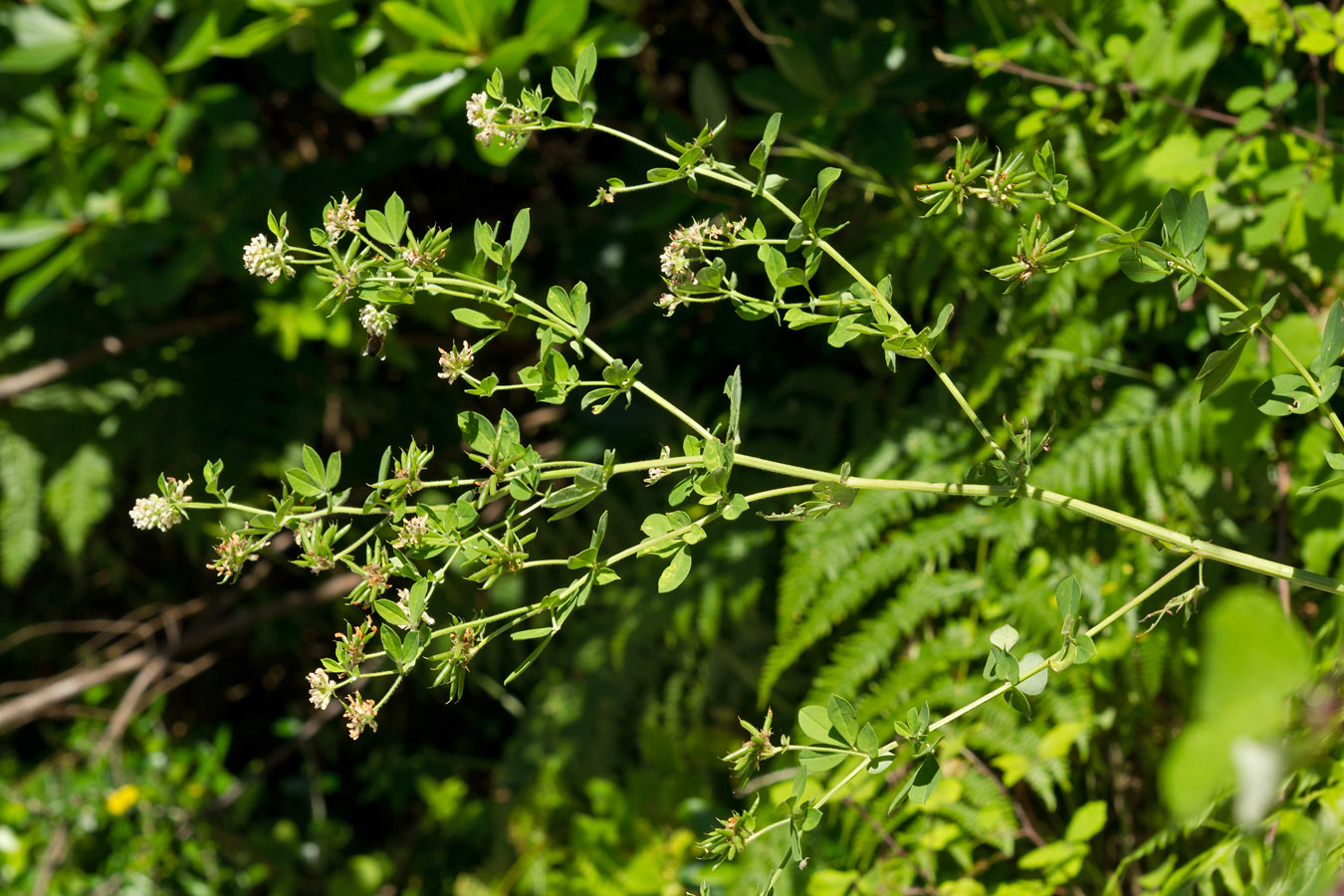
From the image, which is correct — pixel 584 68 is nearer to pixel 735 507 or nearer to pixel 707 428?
pixel 735 507

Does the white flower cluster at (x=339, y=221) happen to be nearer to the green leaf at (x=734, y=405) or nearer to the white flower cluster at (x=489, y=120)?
the white flower cluster at (x=489, y=120)

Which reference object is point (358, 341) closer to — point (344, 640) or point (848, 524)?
point (848, 524)

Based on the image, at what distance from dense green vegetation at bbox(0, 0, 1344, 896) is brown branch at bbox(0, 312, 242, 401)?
0.01 m

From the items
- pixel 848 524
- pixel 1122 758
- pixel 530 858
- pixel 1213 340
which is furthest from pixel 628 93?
pixel 530 858

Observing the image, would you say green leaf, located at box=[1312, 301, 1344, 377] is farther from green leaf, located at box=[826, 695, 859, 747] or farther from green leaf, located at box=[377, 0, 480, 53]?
green leaf, located at box=[377, 0, 480, 53]

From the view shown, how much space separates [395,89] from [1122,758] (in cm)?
133

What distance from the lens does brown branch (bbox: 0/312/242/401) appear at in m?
2.05

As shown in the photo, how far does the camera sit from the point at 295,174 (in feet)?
5.84

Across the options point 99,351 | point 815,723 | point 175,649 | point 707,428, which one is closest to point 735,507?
point 815,723

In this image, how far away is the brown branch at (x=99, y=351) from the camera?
2.05m

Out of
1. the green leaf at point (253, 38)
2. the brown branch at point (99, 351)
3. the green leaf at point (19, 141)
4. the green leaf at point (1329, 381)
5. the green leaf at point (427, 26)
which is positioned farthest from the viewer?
the brown branch at point (99, 351)

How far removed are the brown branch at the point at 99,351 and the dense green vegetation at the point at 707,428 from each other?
0.05ft

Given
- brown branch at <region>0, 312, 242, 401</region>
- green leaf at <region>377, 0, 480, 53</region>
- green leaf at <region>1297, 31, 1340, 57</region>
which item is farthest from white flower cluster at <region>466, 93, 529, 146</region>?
brown branch at <region>0, 312, 242, 401</region>

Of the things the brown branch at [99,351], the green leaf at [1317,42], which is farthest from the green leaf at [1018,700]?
the brown branch at [99,351]
